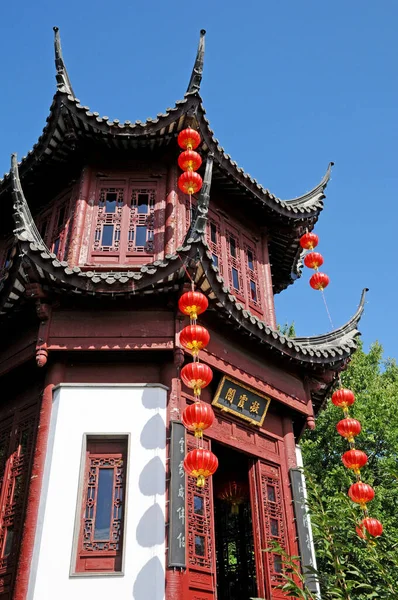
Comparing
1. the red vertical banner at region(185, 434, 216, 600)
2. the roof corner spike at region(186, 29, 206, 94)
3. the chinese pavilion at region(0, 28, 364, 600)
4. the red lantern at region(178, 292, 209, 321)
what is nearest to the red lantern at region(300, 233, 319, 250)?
the chinese pavilion at region(0, 28, 364, 600)

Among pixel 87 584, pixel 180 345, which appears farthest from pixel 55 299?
pixel 87 584

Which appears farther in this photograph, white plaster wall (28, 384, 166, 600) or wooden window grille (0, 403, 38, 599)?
wooden window grille (0, 403, 38, 599)

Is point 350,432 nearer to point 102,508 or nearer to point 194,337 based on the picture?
point 194,337

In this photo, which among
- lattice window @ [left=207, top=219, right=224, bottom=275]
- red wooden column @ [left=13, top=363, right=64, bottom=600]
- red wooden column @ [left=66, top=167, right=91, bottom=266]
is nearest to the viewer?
red wooden column @ [left=13, top=363, right=64, bottom=600]

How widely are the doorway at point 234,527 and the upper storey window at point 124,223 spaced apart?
350 cm

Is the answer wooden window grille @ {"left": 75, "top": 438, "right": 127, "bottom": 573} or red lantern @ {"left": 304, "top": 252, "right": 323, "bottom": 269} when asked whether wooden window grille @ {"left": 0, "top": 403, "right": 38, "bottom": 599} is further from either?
red lantern @ {"left": 304, "top": 252, "right": 323, "bottom": 269}

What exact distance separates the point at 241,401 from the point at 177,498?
2237mm

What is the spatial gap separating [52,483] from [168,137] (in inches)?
223

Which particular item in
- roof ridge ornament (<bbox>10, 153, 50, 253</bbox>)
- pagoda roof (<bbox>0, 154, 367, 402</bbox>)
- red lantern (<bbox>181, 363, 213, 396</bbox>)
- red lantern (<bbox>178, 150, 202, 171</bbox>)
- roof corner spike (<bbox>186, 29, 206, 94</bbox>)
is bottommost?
red lantern (<bbox>181, 363, 213, 396</bbox>)

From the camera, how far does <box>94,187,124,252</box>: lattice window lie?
934 centimetres

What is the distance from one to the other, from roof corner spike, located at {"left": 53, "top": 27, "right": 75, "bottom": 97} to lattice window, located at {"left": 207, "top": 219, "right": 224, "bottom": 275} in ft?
10.1

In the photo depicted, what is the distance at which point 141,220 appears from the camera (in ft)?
31.4

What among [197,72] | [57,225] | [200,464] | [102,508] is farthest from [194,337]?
[197,72]

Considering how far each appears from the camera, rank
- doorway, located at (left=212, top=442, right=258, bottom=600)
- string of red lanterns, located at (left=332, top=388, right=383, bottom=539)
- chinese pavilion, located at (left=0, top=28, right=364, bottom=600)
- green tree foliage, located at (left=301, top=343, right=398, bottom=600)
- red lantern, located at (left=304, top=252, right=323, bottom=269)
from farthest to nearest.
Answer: green tree foliage, located at (left=301, top=343, right=398, bottom=600)
red lantern, located at (left=304, top=252, right=323, bottom=269)
doorway, located at (left=212, top=442, right=258, bottom=600)
string of red lanterns, located at (left=332, top=388, right=383, bottom=539)
chinese pavilion, located at (left=0, top=28, right=364, bottom=600)
